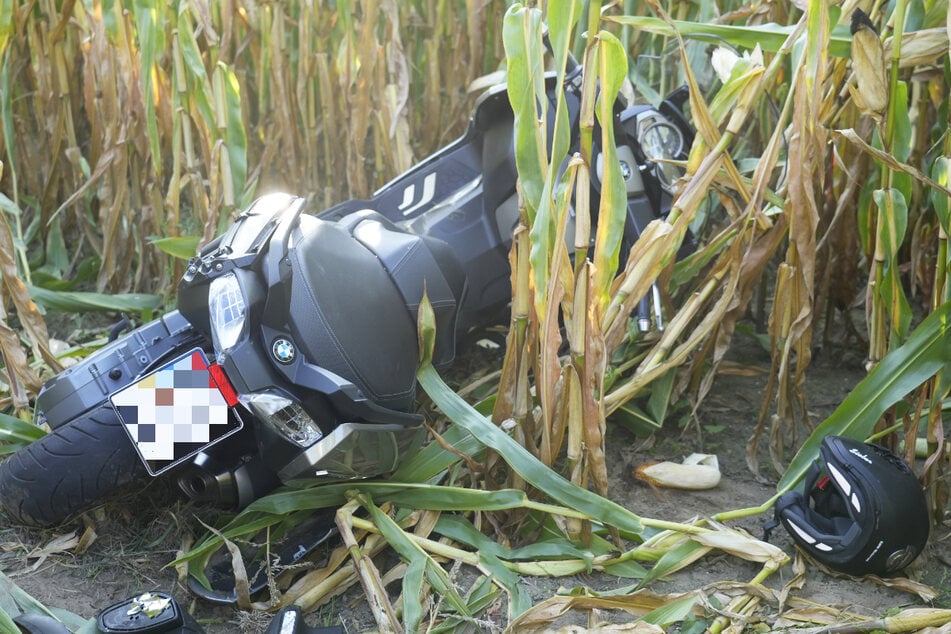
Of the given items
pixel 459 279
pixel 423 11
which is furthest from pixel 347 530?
pixel 423 11

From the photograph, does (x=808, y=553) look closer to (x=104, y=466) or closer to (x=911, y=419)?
(x=911, y=419)

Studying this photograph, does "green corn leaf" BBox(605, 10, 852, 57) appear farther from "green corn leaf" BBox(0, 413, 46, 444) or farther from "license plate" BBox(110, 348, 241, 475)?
"green corn leaf" BBox(0, 413, 46, 444)

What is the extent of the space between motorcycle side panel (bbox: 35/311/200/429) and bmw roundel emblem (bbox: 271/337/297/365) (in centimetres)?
23

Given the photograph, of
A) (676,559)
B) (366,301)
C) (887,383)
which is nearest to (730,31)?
(887,383)

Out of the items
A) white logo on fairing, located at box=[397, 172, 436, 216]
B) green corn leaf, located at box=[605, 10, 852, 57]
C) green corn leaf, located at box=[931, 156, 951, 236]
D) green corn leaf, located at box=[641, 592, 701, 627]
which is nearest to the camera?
green corn leaf, located at box=[641, 592, 701, 627]

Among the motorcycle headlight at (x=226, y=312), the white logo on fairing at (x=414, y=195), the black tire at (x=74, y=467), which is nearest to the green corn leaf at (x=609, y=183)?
the motorcycle headlight at (x=226, y=312)

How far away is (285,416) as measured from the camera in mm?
1262

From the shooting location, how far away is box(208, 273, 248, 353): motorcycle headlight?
1.25 meters

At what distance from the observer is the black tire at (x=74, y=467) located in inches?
52.8

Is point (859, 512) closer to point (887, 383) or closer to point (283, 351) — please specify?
point (887, 383)

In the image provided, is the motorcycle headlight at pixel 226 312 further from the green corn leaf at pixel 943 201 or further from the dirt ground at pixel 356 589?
the green corn leaf at pixel 943 201

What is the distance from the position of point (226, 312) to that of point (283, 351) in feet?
0.31

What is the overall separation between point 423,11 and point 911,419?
4.83ft

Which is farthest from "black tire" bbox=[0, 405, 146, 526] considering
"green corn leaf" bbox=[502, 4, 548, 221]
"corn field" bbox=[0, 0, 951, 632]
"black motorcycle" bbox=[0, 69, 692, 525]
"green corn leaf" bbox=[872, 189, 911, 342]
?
"green corn leaf" bbox=[872, 189, 911, 342]
